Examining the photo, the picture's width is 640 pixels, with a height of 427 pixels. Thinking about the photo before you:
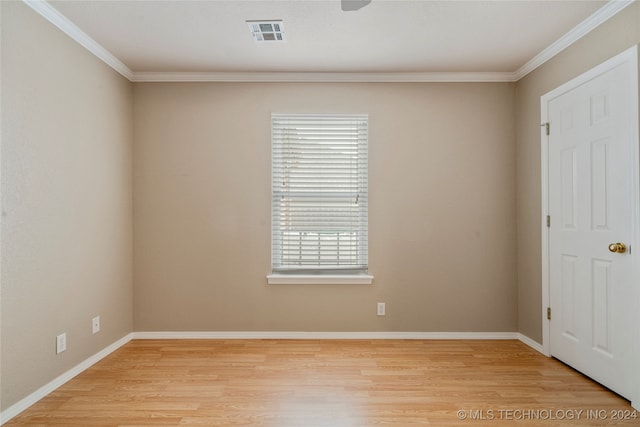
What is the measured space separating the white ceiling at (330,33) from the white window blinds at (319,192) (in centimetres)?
59

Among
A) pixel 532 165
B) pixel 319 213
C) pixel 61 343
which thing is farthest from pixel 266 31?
pixel 61 343

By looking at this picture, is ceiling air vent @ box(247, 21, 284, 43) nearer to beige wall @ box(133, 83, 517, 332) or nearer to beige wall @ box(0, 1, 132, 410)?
beige wall @ box(133, 83, 517, 332)

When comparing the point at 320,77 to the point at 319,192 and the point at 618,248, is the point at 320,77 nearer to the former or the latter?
the point at 319,192

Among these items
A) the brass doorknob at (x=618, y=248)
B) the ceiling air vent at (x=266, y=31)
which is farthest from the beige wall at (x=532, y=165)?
the ceiling air vent at (x=266, y=31)

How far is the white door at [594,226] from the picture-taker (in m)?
2.40

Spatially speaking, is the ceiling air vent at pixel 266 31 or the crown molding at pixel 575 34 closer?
the crown molding at pixel 575 34

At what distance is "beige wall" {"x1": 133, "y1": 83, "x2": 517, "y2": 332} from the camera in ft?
12.0

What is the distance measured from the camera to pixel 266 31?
2791mm

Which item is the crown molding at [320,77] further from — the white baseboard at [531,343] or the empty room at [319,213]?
the white baseboard at [531,343]

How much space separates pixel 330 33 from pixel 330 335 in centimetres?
268

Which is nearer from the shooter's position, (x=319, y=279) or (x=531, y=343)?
(x=531, y=343)

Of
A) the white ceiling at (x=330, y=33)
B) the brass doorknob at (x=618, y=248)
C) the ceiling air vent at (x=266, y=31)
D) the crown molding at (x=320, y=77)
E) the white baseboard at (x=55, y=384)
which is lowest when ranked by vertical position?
the white baseboard at (x=55, y=384)

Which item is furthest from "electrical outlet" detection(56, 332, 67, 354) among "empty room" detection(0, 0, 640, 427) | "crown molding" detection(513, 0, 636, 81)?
"crown molding" detection(513, 0, 636, 81)

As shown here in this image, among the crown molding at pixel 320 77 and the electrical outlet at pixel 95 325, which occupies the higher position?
the crown molding at pixel 320 77
